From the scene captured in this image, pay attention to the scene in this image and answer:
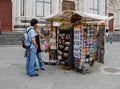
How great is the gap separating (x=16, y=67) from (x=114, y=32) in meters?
26.1

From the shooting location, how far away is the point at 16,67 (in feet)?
42.4

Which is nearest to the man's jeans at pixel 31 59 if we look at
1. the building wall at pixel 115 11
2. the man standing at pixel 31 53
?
the man standing at pixel 31 53

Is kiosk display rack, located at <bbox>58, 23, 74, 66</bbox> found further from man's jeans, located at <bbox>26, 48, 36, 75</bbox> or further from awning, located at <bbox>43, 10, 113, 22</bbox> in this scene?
man's jeans, located at <bbox>26, 48, 36, 75</bbox>

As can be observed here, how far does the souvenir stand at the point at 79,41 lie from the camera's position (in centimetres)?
1178

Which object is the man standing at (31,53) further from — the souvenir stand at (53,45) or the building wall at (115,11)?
the building wall at (115,11)

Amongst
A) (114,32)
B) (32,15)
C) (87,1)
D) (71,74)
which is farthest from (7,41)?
(114,32)

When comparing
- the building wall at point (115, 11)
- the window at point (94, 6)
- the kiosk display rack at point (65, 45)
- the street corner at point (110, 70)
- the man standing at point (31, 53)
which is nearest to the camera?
the man standing at point (31, 53)

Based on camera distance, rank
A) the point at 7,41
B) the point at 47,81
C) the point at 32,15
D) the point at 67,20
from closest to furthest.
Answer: the point at 47,81 → the point at 67,20 → the point at 7,41 → the point at 32,15

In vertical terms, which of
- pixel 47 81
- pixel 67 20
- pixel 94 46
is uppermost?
pixel 67 20

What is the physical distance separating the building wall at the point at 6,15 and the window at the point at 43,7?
2.40m

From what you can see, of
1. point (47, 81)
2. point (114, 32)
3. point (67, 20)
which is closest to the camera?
point (47, 81)

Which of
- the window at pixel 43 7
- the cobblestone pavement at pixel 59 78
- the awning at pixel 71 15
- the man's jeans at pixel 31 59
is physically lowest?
the cobblestone pavement at pixel 59 78

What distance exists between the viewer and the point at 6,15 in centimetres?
2817

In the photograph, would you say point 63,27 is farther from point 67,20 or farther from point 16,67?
point 16,67
